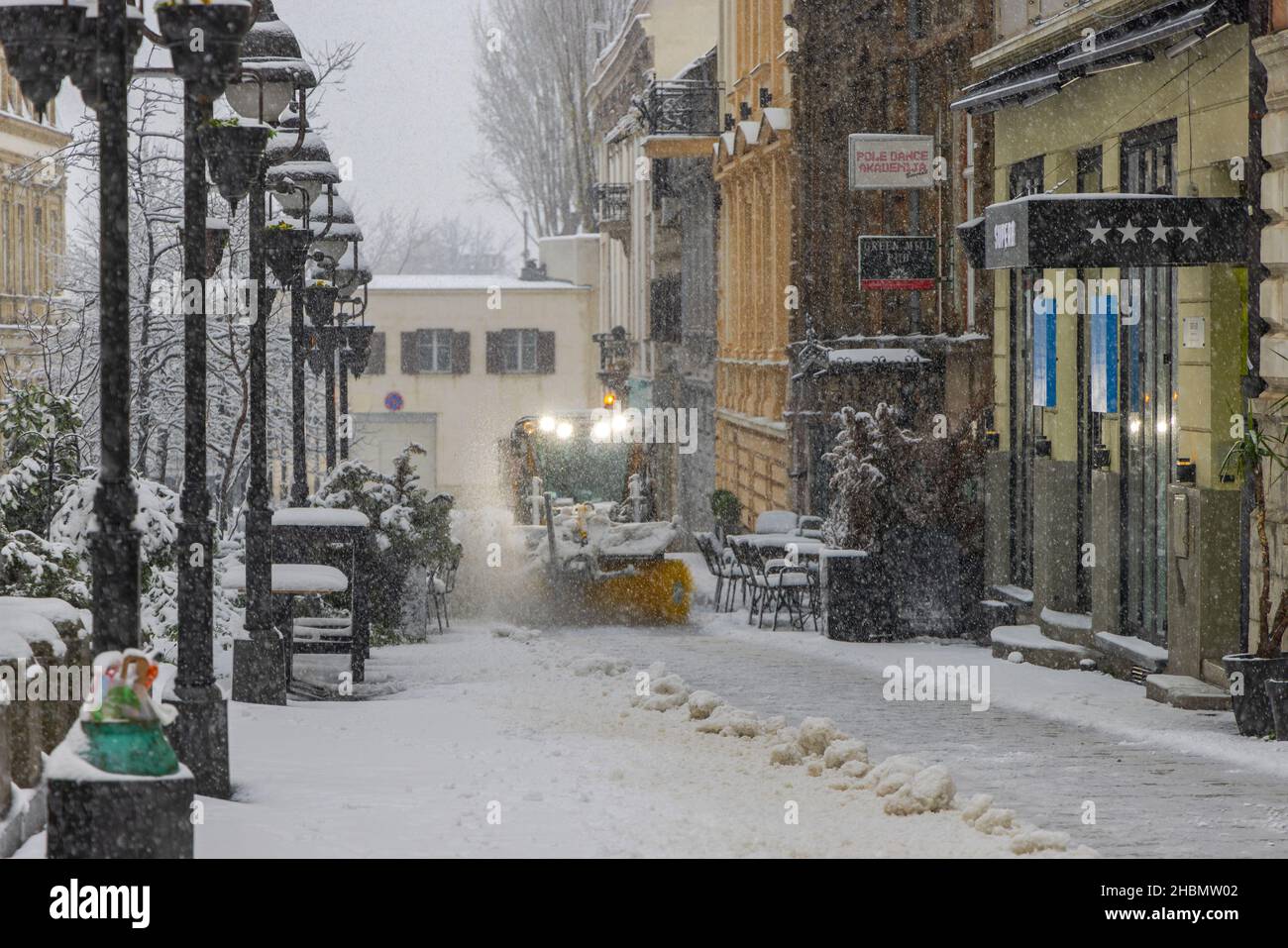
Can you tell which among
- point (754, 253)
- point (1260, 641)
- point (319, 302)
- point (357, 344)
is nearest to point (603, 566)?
point (357, 344)

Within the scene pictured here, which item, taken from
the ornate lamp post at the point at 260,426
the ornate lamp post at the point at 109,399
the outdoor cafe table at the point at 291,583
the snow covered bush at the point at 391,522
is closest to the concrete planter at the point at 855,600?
the snow covered bush at the point at 391,522

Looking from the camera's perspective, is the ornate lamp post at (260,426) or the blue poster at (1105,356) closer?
the ornate lamp post at (260,426)

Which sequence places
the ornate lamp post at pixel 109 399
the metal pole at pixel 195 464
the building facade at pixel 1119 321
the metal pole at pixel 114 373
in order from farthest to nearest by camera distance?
the building facade at pixel 1119 321, the metal pole at pixel 195 464, the metal pole at pixel 114 373, the ornate lamp post at pixel 109 399

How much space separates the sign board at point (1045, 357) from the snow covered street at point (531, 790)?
5577 mm

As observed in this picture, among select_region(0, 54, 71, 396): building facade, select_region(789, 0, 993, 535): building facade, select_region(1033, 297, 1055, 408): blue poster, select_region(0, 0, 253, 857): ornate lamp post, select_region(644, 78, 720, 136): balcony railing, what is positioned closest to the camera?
select_region(0, 0, 253, 857): ornate lamp post

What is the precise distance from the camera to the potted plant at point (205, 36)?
8734mm

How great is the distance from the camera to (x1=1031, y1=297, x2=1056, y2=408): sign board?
1867 centimetres

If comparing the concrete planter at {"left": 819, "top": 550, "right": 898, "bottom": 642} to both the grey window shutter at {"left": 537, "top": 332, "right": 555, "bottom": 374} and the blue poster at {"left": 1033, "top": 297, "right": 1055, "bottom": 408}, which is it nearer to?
the blue poster at {"left": 1033, "top": 297, "right": 1055, "bottom": 408}

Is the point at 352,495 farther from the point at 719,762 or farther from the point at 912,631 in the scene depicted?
→ the point at 719,762

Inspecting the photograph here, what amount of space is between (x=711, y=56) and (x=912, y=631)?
20.8 meters

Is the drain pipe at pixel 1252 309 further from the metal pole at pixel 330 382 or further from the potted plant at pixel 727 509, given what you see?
the potted plant at pixel 727 509

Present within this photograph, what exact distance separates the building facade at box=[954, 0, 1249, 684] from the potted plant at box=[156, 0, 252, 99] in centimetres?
755

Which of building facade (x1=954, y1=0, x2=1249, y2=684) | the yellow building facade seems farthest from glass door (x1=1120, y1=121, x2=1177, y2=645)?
the yellow building facade

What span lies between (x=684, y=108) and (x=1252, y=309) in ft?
80.9
